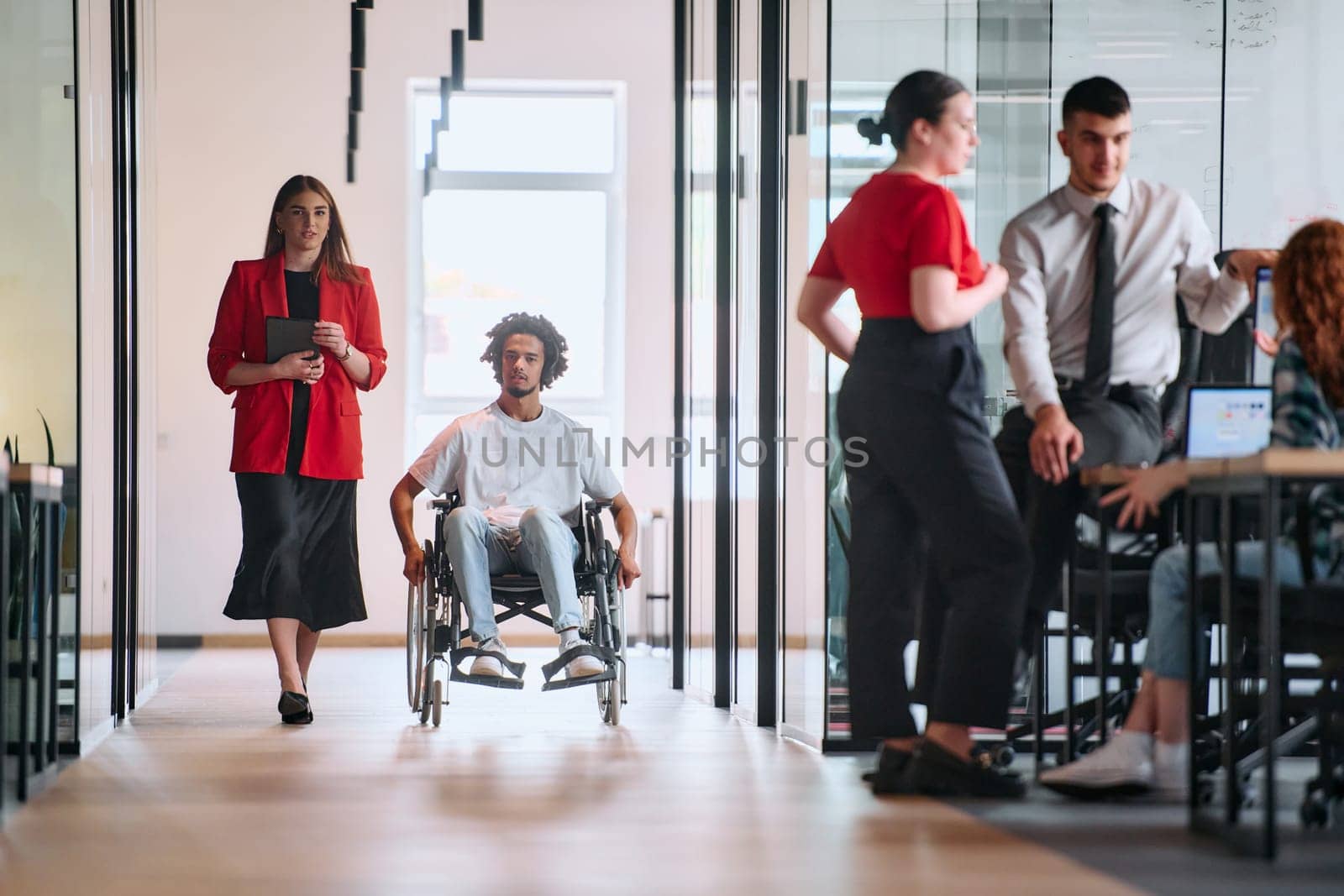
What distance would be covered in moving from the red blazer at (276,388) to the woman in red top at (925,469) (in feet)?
5.75

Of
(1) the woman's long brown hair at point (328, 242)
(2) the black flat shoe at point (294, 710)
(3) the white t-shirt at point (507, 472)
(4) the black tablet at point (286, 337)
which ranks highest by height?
(1) the woman's long brown hair at point (328, 242)

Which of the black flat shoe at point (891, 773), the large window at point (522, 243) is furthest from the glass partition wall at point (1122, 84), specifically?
the large window at point (522, 243)

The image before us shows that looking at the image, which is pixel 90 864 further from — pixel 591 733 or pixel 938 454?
pixel 591 733

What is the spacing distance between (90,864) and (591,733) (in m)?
1.87

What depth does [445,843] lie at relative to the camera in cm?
228

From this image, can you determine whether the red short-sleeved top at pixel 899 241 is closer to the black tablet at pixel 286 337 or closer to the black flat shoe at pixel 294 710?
the black tablet at pixel 286 337

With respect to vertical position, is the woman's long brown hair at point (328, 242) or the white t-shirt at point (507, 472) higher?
the woman's long brown hair at point (328, 242)

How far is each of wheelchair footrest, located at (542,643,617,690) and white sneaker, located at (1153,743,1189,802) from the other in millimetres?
1566

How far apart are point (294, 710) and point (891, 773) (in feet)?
6.20

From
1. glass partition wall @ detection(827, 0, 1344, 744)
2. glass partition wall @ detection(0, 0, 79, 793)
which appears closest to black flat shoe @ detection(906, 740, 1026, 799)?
glass partition wall @ detection(827, 0, 1344, 744)

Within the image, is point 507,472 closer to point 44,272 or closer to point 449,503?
point 449,503

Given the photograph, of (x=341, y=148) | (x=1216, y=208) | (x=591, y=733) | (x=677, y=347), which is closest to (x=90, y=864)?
(x=591, y=733)

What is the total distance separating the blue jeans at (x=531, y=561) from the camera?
3.95 m

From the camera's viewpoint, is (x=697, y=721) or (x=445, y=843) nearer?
(x=445, y=843)
